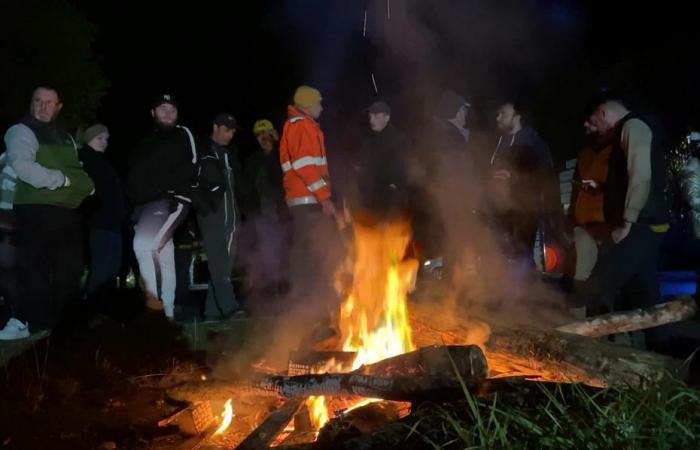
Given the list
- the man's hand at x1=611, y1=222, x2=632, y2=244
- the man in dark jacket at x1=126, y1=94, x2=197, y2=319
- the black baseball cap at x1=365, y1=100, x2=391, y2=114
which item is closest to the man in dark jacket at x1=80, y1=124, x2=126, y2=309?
the man in dark jacket at x1=126, y1=94, x2=197, y2=319

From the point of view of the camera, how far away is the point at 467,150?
21.5ft

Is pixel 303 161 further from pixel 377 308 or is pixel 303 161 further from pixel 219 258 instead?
pixel 377 308

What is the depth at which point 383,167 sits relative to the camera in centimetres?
645

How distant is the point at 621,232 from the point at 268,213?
13.3 ft

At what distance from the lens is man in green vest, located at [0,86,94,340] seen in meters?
4.80

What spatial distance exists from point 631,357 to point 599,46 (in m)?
13.8

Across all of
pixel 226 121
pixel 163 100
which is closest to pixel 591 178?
pixel 226 121

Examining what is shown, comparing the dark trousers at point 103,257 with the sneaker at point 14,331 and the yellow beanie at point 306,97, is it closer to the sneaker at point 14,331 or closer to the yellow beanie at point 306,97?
the sneaker at point 14,331

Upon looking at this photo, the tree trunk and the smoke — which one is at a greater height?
the smoke

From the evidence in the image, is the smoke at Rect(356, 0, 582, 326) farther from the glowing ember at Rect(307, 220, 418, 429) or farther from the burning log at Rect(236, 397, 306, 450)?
the burning log at Rect(236, 397, 306, 450)

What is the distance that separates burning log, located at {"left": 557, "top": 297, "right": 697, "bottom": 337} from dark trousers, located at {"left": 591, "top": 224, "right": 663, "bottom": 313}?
35 centimetres

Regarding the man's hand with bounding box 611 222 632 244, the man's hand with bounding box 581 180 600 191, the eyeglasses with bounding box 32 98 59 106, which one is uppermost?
the eyeglasses with bounding box 32 98 59 106

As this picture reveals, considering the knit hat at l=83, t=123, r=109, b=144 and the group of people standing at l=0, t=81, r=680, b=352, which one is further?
the knit hat at l=83, t=123, r=109, b=144

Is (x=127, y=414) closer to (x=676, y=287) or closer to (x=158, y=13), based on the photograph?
(x=676, y=287)
